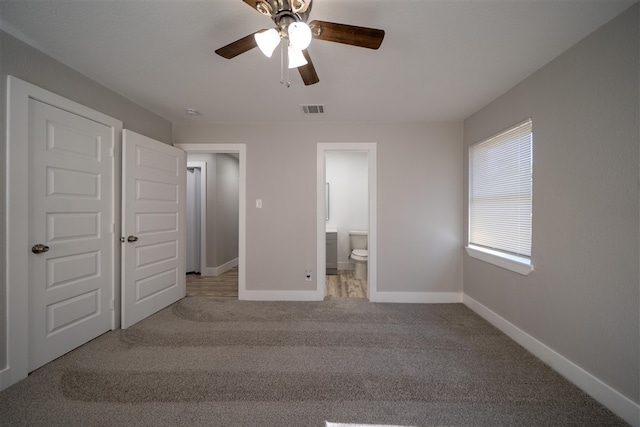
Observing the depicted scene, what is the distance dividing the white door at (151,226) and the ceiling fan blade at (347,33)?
82.3 inches

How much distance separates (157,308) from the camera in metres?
2.59

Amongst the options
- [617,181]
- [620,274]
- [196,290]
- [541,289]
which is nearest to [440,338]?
[541,289]

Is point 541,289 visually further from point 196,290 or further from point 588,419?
point 196,290

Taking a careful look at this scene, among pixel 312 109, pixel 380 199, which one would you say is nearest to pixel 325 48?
pixel 312 109

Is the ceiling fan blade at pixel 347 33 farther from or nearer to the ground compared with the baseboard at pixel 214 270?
farther from the ground

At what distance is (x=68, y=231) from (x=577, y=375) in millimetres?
3826

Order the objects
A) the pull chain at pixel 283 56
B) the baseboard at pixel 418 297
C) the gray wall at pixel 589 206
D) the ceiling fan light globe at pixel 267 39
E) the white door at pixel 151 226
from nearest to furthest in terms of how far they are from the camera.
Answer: the ceiling fan light globe at pixel 267 39, the gray wall at pixel 589 206, the pull chain at pixel 283 56, the white door at pixel 151 226, the baseboard at pixel 418 297

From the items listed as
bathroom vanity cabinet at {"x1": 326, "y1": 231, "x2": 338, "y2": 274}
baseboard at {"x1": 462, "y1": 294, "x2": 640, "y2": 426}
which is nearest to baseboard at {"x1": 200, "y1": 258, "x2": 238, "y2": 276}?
bathroom vanity cabinet at {"x1": 326, "y1": 231, "x2": 338, "y2": 274}

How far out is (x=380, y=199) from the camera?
2.96 m

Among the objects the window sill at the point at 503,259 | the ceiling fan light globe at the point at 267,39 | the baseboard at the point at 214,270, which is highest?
the ceiling fan light globe at the point at 267,39

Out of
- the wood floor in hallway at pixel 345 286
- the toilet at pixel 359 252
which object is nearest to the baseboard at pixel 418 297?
the wood floor in hallway at pixel 345 286

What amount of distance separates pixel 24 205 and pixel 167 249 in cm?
124

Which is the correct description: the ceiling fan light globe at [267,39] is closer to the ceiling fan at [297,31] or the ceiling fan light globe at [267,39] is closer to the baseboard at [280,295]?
the ceiling fan at [297,31]

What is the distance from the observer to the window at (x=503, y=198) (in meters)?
2.01
